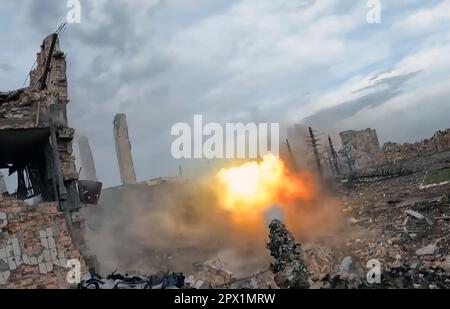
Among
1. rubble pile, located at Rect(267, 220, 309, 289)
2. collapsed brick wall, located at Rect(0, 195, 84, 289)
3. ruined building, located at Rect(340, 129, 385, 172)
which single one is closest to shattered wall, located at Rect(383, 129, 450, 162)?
ruined building, located at Rect(340, 129, 385, 172)

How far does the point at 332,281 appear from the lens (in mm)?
9094

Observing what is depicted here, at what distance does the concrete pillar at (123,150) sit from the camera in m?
50.2

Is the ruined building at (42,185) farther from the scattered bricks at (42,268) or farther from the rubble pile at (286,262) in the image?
the rubble pile at (286,262)

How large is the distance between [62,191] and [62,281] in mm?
2701

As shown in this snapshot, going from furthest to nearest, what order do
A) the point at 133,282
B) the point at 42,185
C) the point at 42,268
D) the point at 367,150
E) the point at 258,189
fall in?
1. the point at 367,150
2. the point at 258,189
3. the point at 42,185
4. the point at 42,268
5. the point at 133,282

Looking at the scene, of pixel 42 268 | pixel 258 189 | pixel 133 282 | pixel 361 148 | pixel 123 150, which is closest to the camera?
pixel 133 282

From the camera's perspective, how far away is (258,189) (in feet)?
74.1

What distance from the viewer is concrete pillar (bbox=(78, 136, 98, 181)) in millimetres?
59188

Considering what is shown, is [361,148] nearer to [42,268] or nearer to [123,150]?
[123,150]

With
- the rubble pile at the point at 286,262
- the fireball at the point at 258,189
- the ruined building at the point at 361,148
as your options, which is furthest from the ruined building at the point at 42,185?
the ruined building at the point at 361,148

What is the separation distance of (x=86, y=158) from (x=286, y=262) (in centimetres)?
5326

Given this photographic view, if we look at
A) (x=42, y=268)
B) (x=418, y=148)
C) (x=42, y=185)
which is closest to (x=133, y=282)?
(x=42, y=268)
